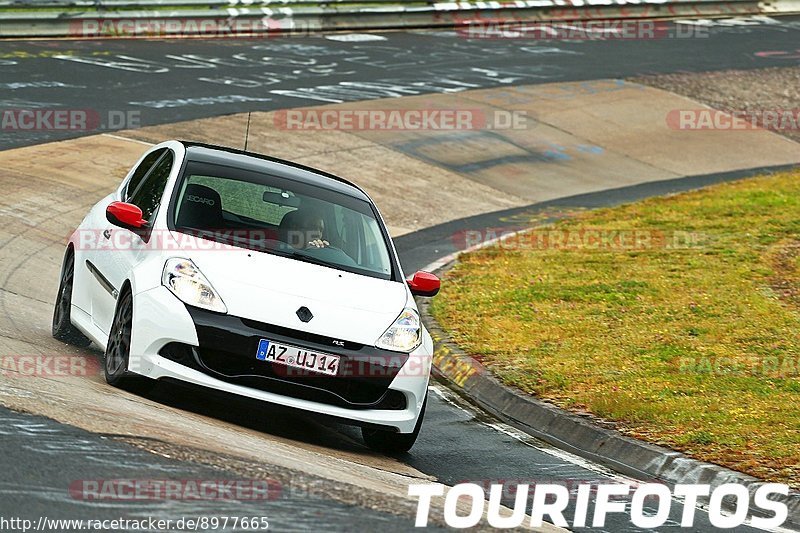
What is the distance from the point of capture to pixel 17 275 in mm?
11953

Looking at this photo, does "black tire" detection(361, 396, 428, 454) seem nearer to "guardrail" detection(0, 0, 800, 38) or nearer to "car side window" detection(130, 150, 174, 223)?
"car side window" detection(130, 150, 174, 223)

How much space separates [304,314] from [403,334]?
0.69 metres

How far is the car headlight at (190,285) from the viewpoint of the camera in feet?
25.2

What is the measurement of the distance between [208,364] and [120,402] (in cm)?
53

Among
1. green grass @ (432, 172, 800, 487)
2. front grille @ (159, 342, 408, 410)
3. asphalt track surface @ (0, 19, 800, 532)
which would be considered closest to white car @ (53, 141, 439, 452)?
front grille @ (159, 342, 408, 410)

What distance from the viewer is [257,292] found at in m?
7.76

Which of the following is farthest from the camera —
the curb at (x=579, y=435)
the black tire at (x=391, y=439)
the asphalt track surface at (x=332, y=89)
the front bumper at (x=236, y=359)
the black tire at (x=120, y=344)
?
the black tire at (x=391, y=439)

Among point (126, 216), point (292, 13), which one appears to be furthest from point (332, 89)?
point (126, 216)

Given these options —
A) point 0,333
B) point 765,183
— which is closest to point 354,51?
point 765,183

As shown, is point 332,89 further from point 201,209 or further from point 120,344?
point 120,344

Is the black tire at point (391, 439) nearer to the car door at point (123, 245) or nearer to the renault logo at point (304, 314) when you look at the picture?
the renault logo at point (304, 314)

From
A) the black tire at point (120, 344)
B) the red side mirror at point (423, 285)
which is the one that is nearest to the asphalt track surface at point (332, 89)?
the black tire at point (120, 344)

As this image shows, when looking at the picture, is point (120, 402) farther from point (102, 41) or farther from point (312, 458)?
point (102, 41)

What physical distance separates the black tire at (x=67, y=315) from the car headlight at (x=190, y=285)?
1950mm
